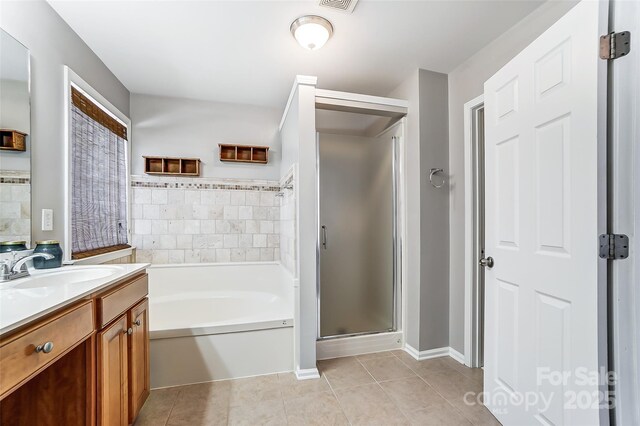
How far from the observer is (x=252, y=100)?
119 inches

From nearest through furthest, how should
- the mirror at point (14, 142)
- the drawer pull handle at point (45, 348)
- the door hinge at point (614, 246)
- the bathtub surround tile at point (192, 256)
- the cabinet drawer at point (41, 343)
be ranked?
the cabinet drawer at point (41, 343), the drawer pull handle at point (45, 348), the door hinge at point (614, 246), the mirror at point (14, 142), the bathtub surround tile at point (192, 256)

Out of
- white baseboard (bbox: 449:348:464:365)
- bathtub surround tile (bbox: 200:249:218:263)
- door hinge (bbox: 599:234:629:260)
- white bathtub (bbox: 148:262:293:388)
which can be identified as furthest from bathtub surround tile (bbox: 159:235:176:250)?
door hinge (bbox: 599:234:629:260)

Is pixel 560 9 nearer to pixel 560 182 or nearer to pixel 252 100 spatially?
pixel 560 182

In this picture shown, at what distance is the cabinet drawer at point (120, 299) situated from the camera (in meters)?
1.19

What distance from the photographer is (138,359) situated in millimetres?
1544

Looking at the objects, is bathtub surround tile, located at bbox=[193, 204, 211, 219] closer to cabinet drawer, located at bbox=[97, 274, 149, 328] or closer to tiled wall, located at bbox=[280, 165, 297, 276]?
tiled wall, located at bbox=[280, 165, 297, 276]

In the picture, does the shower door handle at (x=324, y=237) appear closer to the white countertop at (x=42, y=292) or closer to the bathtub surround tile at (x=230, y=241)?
the bathtub surround tile at (x=230, y=241)

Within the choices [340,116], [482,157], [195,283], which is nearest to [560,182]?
[482,157]

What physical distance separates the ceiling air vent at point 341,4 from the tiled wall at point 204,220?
1894 mm

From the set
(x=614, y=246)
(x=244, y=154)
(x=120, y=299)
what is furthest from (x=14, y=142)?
(x=614, y=246)

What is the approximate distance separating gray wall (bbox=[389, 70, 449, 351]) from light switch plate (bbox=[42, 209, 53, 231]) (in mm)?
2556

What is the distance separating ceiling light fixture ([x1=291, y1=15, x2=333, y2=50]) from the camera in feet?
5.77

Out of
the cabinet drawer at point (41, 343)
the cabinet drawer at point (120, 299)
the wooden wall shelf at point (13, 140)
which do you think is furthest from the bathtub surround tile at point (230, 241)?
the cabinet drawer at point (41, 343)

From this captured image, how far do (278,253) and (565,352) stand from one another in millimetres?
2528
